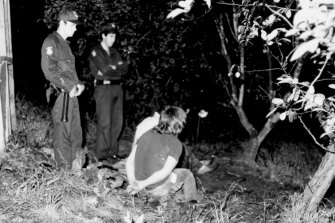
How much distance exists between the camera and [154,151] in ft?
12.7

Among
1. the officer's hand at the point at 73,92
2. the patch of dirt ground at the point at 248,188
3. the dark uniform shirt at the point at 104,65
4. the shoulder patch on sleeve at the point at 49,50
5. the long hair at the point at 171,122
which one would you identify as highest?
the shoulder patch on sleeve at the point at 49,50

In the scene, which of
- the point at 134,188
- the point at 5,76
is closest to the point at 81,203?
the point at 134,188

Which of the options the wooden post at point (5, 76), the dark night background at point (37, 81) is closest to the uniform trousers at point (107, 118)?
the wooden post at point (5, 76)

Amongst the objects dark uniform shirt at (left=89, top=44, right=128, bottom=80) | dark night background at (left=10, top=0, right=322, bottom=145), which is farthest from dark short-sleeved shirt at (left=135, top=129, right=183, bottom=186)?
dark night background at (left=10, top=0, right=322, bottom=145)

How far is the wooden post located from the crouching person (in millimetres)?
1475

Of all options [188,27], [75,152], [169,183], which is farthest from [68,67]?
[188,27]

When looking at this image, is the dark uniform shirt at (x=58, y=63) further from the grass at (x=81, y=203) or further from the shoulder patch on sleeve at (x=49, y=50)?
the grass at (x=81, y=203)

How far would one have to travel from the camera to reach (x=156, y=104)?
7223 millimetres

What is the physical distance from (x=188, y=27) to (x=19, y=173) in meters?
3.81

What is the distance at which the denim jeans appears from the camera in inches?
155

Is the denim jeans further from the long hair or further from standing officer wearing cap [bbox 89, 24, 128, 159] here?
standing officer wearing cap [bbox 89, 24, 128, 159]

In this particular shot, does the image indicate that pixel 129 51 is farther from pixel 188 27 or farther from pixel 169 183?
pixel 169 183

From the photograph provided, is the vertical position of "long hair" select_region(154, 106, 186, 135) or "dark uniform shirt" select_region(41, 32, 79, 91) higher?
"dark uniform shirt" select_region(41, 32, 79, 91)

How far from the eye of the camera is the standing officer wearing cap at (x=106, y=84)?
5.22m
